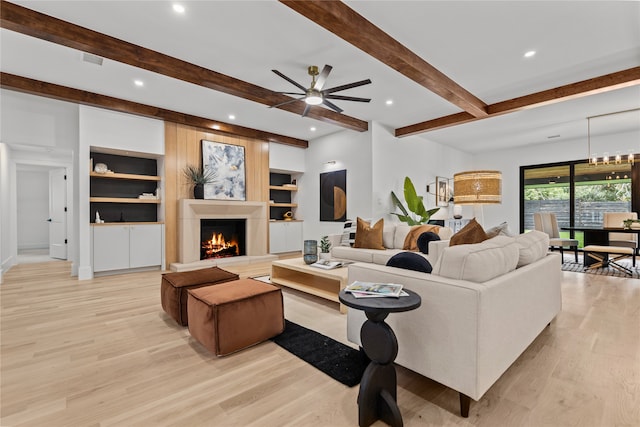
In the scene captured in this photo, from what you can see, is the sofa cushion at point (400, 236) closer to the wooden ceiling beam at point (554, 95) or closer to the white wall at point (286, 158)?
the wooden ceiling beam at point (554, 95)

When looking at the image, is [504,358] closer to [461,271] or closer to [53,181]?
[461,271]

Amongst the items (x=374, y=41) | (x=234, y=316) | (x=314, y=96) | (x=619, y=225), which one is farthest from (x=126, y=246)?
(x=619, y=225)

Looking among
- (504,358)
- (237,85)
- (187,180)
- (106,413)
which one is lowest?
(106,413)

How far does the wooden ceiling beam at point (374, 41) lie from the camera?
240 centimetres

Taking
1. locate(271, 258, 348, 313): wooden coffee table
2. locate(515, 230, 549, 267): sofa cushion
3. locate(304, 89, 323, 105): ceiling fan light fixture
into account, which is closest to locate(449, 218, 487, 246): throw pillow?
locate(515, 230, 549, 267): sofa cushion

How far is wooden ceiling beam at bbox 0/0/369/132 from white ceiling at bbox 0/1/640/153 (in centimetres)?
8

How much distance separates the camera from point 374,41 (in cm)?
287

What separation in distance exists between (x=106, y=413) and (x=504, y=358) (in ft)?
6.85

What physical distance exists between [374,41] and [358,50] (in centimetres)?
46

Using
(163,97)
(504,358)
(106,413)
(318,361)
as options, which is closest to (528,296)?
(504,358)

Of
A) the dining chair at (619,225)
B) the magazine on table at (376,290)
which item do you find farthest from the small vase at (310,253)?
the dining chair at (619,225)

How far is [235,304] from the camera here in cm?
214

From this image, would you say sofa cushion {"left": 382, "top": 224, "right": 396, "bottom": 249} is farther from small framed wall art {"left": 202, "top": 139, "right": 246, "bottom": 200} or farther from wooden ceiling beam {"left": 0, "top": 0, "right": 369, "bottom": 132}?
small framed wall art {"left": 202, "top": 139, "right": 246, "bottom": 200}

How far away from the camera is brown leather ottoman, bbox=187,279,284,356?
6.76 feet
